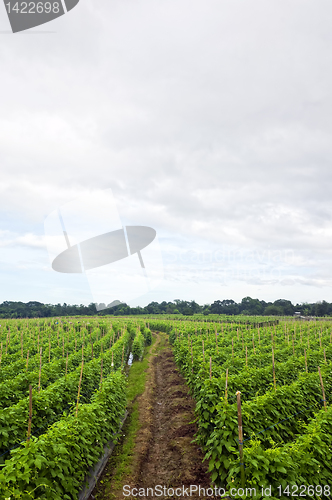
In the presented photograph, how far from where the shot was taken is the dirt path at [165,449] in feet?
19.2

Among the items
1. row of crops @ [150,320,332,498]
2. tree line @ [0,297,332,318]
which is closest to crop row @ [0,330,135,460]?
row of crops @ [150,320,332,498]

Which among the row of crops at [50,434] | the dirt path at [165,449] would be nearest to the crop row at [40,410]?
the row of crops at [50,434]

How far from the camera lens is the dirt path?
584cm

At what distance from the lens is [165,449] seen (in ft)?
24.6

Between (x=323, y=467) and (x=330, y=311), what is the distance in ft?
383

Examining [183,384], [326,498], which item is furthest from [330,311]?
[326,498]

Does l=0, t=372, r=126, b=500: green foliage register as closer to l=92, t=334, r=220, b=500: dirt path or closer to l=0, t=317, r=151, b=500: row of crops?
l=0, t=317, r=151, b=500: row of crops

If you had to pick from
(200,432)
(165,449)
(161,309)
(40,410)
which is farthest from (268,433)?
(161,309)

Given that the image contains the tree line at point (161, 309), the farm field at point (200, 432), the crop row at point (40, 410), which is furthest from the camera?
the tree line at point (161, 309)

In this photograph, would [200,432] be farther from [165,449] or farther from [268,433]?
[268,433]

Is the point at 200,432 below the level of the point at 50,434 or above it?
below

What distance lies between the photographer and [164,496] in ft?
18.3

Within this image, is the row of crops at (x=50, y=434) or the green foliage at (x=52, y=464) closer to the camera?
the green foliage at (x=52, y=464)

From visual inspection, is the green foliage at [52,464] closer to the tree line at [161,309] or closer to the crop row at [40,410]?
the crop row at [40,410]
